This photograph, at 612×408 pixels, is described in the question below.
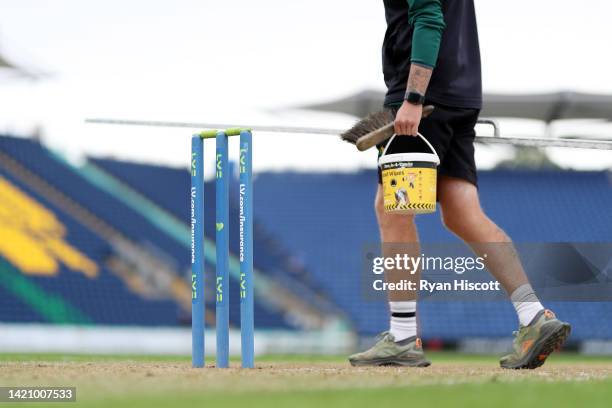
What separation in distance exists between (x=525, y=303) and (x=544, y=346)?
164 millimetres

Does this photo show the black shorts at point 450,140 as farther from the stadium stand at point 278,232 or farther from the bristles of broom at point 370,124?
the stadium stand at point 278,232

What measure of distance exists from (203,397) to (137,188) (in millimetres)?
13635

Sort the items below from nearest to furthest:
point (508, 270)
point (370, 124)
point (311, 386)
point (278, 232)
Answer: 1. point (311, 386)
2. point (508, 270)
3. point (370, 124)
4. point (278, 232)

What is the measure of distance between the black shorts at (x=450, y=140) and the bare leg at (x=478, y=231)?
5cm

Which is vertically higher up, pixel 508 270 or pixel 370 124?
pixel 370 124

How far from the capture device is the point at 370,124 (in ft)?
12.1

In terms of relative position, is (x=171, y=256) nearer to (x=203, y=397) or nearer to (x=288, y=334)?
(x=288, y=334)

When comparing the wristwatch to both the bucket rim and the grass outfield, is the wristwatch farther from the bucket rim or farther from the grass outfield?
the grass outfield

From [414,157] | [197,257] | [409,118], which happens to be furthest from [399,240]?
[197,257]

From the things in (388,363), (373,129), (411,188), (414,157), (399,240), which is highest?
(373,129)

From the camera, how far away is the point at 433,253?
13.9 feet

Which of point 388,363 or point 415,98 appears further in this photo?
point 388,363

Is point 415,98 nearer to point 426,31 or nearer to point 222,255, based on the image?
point 426,31

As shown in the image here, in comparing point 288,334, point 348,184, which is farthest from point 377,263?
point 348,184
